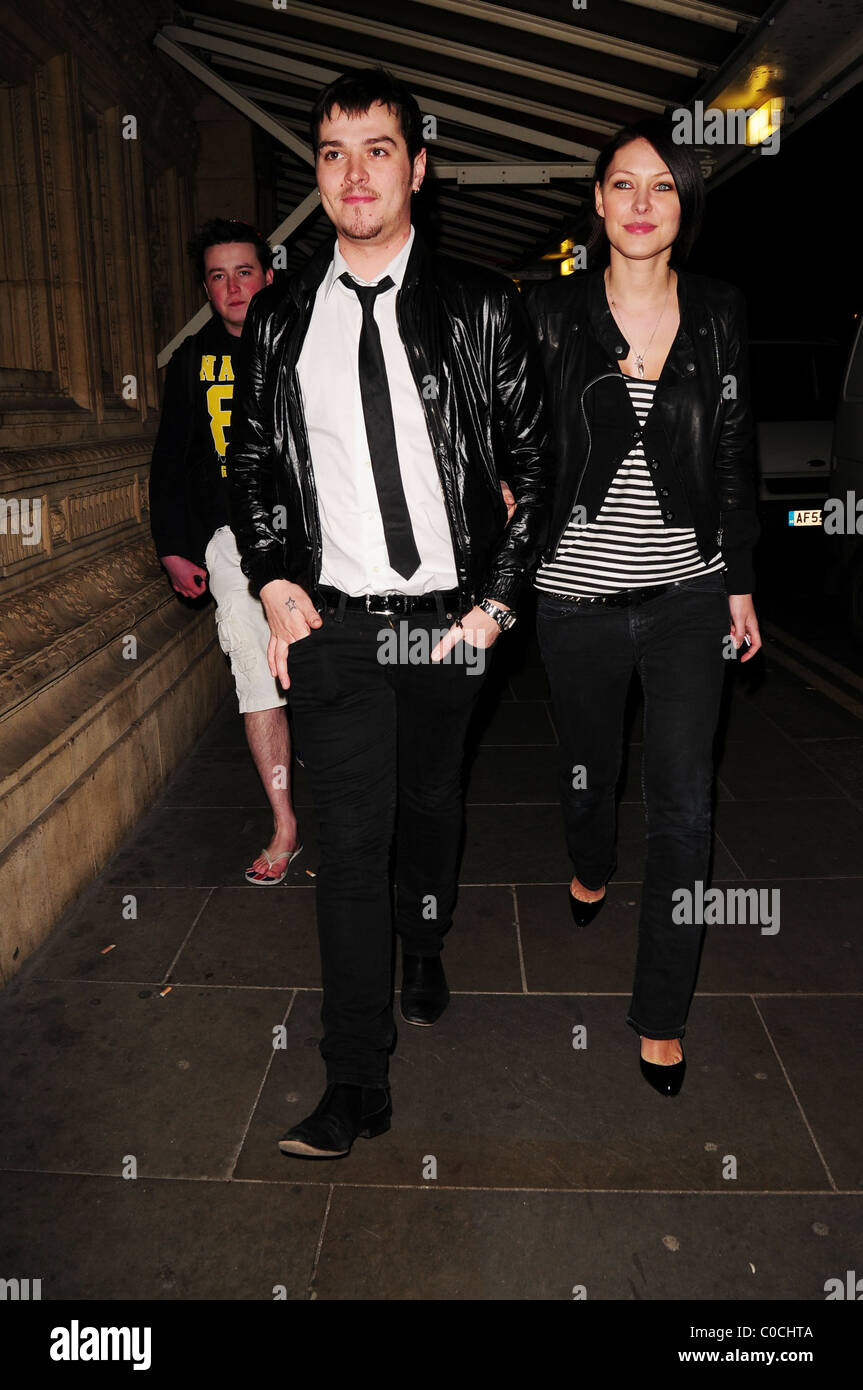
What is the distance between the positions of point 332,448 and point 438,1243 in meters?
1.76

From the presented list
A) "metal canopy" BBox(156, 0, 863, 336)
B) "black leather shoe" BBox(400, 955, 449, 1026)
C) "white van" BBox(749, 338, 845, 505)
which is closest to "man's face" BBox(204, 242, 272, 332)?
"black leather shoe" BBox(400, 955, 449, 1026)

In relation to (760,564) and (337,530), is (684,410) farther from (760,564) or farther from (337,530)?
(760,564)

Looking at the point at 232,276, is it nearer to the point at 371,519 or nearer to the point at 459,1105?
the point at 371,519

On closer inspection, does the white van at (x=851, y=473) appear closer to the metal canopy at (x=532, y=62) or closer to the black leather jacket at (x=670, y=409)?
the metal canopy at (x=532, y=62)

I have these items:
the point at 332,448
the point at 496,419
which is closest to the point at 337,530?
the point at 332,448

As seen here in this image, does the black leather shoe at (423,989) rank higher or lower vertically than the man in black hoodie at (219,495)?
lower

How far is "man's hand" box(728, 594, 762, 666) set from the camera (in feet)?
9.61

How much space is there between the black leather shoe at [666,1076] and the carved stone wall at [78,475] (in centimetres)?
194

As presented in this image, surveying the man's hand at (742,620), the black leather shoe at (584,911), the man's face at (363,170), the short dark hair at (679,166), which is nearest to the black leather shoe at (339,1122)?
the black leather shoe at (584,911)

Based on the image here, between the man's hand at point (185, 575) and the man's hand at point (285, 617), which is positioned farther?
the man's hand at point (185, 575)

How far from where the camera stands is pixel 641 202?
270cm

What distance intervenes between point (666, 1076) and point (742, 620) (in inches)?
47.9

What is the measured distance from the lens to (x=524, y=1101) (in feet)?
9.18

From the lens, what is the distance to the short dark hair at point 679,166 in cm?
268
